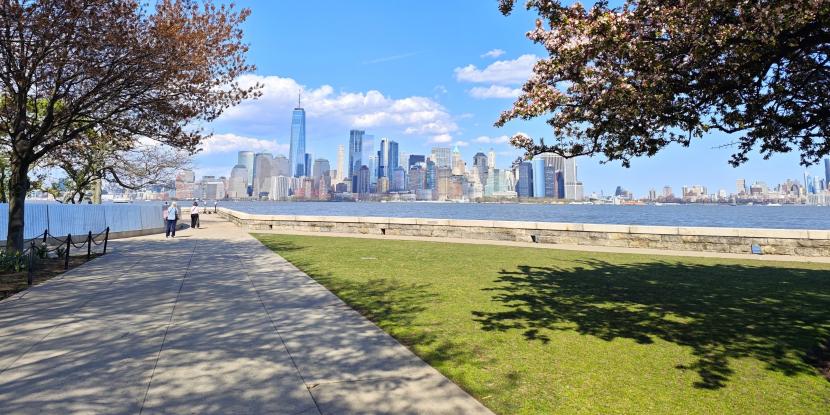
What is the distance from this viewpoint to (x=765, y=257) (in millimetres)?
14477

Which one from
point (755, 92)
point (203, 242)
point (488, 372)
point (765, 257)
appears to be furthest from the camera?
point (203, 242)

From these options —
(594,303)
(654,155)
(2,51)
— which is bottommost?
(594,303)

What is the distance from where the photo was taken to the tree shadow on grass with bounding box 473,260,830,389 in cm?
536

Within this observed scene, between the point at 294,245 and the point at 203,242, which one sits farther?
the point at 203,242

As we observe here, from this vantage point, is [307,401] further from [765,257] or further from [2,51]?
[765,257]

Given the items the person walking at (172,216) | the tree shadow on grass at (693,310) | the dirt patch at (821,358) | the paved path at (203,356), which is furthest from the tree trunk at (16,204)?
the dirt patch at (821,358)

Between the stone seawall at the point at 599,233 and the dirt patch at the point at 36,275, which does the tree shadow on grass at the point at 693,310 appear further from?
the dirt patch at the point at 36,275

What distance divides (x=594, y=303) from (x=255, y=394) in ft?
20.6

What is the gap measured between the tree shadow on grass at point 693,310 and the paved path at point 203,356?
7.56 ft

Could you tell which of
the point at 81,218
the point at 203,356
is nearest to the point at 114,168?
the point at 81,218

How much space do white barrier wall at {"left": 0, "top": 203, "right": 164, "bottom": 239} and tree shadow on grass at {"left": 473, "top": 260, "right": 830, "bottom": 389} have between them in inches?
819

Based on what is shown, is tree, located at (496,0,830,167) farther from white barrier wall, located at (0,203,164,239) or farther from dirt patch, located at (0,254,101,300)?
white barrier wall, located at (0,203,164,239)

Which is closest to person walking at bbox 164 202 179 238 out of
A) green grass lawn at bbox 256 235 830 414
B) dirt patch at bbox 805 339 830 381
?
green grass lawn at bbox 256 235 830 414

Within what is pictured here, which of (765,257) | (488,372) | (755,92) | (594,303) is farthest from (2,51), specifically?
(765,257)
